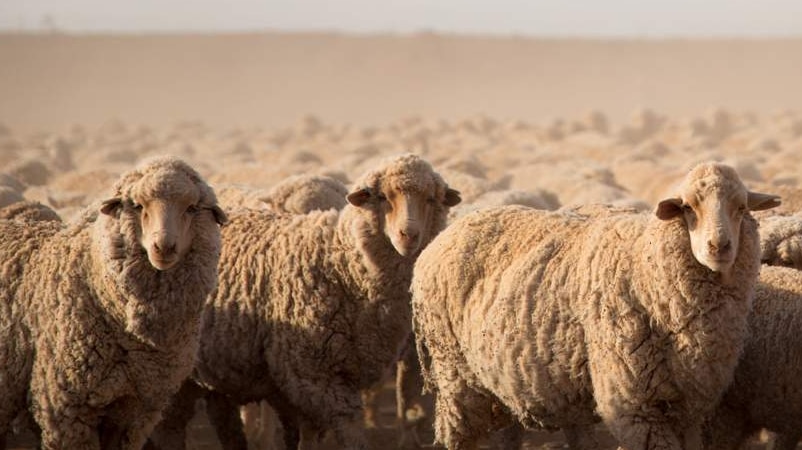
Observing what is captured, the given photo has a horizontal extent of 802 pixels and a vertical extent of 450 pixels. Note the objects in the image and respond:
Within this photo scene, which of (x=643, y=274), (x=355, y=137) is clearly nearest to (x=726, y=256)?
(x=643, y=274)

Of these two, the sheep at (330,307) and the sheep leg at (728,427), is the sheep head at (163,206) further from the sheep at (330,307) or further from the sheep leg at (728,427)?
the sheep leg at (728,427)

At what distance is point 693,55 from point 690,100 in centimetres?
1716

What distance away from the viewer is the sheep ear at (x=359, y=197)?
790 centimetres

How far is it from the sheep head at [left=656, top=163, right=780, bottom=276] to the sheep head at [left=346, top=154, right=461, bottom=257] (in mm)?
1993

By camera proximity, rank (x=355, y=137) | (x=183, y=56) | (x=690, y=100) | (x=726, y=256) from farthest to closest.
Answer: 1. (x=183, y=56)
2. (x=690, y=100)
3. (x=355, y=137)
4. (x=726, y=256)

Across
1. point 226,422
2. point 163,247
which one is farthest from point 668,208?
point 226,422

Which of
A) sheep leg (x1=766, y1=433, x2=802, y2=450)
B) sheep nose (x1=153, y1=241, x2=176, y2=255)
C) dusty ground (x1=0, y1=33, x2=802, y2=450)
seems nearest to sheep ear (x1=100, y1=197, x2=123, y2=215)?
sheep nose (x1=153, y1=241, x2=176, y2=255)

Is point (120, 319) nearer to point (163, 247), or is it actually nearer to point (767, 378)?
point (163, 247)

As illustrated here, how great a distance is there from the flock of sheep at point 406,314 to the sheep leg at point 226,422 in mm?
15

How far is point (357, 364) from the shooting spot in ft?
25.8

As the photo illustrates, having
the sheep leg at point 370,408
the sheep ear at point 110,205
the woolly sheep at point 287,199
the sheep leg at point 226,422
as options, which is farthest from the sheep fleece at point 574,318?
the sheep leg at point 370,408

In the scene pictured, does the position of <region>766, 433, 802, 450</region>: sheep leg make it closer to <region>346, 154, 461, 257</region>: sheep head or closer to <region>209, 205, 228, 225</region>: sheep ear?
<region>346, 154, 461, 257</region>: sheep head

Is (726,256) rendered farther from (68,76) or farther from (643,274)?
(68,76)

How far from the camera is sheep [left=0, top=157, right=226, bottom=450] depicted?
6602 mm
